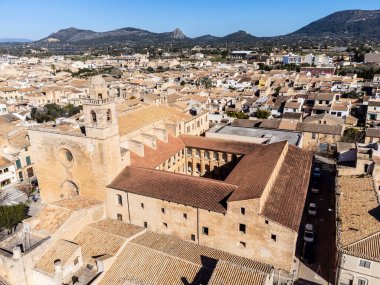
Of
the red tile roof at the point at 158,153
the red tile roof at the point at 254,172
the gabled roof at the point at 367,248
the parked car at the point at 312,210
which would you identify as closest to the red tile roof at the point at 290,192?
the red tile roof at the point at 254,172

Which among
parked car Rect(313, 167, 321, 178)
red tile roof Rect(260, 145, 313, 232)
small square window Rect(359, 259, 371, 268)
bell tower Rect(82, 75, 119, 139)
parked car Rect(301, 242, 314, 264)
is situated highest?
bell tower Rect(82, 75, 119, 139)

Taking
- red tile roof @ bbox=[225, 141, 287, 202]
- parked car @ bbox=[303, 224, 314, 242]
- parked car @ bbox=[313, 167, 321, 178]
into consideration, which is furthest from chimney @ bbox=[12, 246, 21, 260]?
parked car @ bbox=[313, 167, 321, 178]

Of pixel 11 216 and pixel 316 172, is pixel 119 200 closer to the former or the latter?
pixel 11 216

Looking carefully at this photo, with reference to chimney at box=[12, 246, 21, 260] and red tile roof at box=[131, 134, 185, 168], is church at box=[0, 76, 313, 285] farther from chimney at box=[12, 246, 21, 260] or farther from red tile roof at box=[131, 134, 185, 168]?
chimney at box=[12, 246, 21, 260]

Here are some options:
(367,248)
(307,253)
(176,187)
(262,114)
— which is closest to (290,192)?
(307,253)

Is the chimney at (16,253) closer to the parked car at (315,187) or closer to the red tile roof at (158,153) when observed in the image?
the red tile roof at (158,153)
